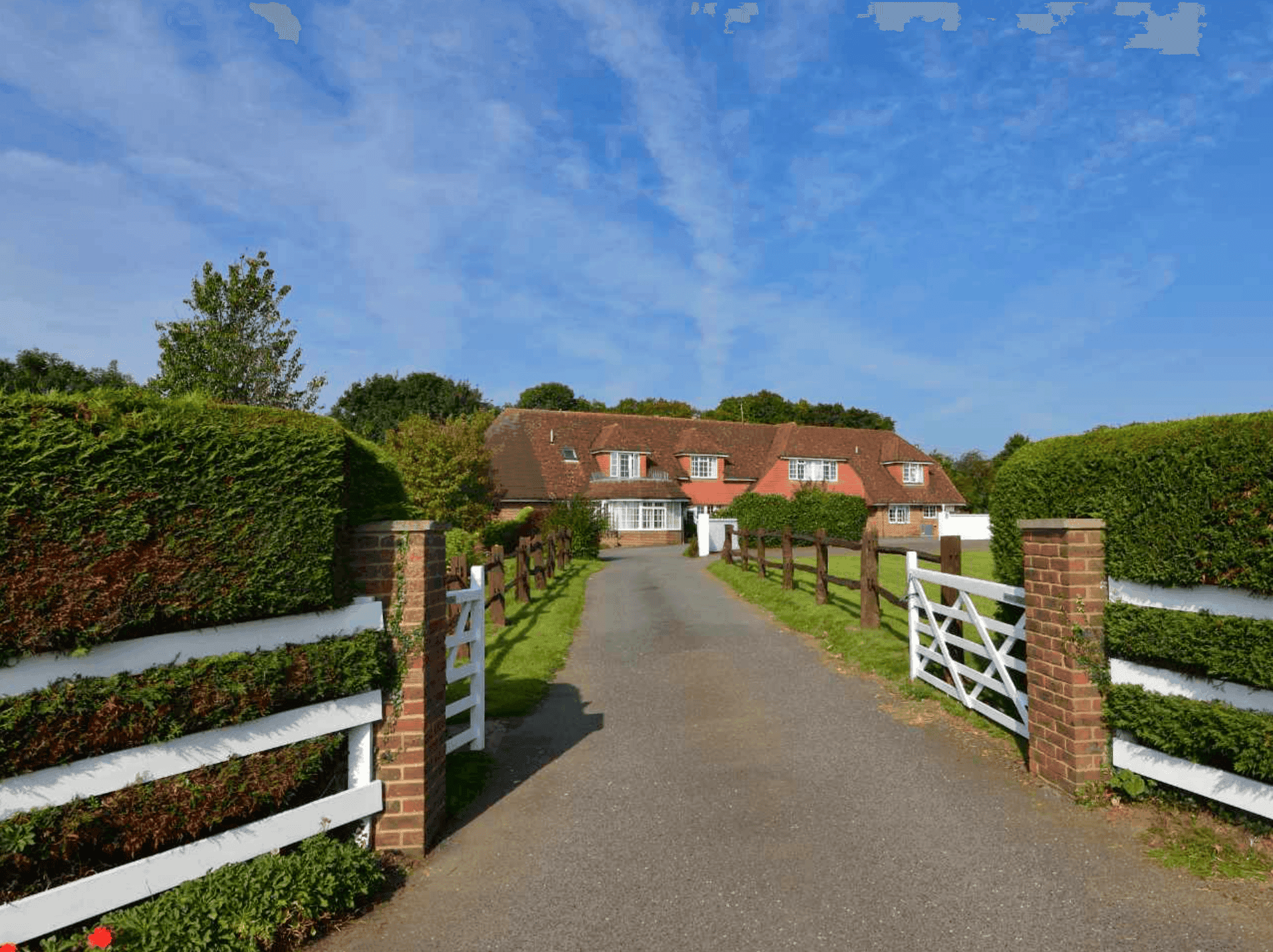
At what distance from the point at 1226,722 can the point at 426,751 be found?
4889 millimetres

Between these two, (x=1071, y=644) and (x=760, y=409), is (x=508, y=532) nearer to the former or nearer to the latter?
(x=1071, y=644)

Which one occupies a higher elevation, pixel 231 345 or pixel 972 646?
pixel 231 345

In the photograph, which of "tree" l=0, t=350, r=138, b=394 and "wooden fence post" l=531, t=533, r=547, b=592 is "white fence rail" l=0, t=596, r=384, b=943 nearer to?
"wooden fence post" l=531, t=533, r=547, b=592

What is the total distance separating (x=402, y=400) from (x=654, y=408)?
27200mm

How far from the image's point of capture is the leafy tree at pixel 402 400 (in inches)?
2338

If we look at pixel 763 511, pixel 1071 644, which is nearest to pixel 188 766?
pixel 1071 644

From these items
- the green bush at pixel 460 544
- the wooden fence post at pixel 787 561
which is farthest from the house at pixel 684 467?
the wooden fence post at pixel 787 561

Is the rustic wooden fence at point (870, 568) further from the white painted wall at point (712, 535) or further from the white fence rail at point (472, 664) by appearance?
the white painted wall at point (712, 535)

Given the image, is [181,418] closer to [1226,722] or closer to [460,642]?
[460,642]

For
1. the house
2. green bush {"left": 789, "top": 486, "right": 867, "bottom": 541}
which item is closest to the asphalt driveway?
green bush {"left": 789, "top": 486, "right": 867, "bottom": 541}

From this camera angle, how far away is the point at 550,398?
72.1 m

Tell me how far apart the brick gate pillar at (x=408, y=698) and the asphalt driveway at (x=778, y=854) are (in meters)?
0.31

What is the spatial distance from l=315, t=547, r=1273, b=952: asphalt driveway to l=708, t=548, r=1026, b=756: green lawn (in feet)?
2.78

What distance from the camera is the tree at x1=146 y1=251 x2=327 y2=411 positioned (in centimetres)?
2105
